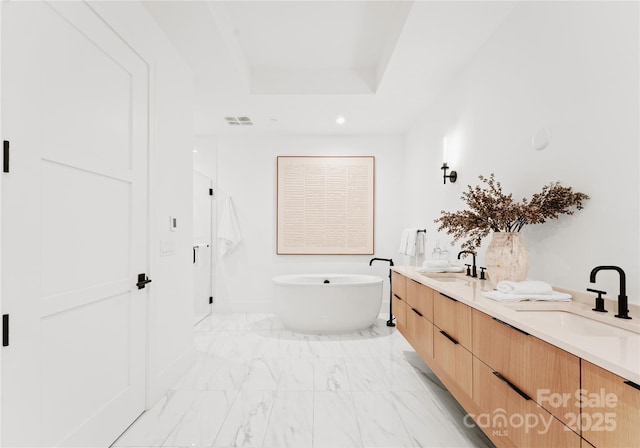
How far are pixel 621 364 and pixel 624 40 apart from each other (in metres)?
1.24

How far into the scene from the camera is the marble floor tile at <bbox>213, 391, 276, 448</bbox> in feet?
5.87

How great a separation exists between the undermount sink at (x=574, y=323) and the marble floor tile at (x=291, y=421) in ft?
4.08

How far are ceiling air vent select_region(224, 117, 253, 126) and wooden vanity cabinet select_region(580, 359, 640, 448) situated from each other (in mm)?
3795

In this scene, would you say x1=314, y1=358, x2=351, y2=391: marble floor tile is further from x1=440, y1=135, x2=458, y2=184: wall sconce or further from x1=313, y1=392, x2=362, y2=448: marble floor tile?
x1=440, y1=135, x2=458, y2=184: wall sconce

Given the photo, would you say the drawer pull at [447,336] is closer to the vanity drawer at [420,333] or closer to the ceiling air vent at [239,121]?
the vanity drawer at [420,333]

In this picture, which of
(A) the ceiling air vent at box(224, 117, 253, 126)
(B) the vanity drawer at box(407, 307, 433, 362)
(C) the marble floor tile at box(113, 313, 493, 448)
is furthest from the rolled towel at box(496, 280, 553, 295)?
(A) the ceiling air vent at box(224, 117, 253, 126)

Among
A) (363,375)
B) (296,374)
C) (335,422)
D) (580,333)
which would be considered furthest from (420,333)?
(580,333)

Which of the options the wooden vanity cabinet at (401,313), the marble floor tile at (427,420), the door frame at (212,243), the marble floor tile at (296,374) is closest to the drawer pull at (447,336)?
the marble floor tile at (427,420)

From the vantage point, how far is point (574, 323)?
1.28m

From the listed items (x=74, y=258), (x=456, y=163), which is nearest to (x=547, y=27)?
(x=456, y=163)

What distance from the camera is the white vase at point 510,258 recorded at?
1738 millimetres

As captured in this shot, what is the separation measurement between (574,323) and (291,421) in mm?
1505

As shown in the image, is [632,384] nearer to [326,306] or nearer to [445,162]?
[445,162]

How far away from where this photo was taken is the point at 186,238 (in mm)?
2676
